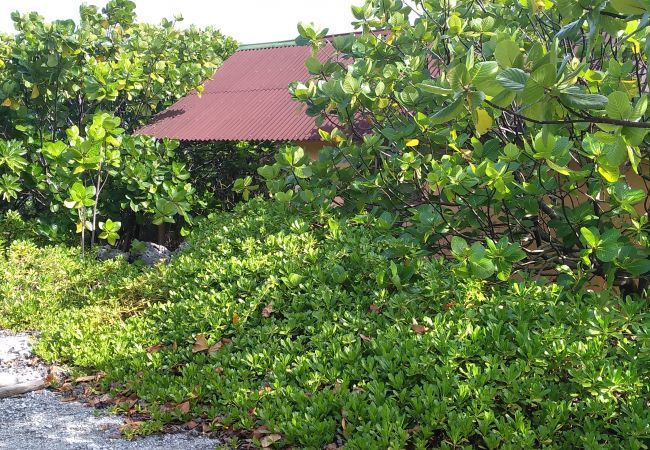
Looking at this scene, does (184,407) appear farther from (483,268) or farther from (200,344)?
(483,268)

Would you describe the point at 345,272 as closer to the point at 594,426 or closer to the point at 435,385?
the point at 435,385

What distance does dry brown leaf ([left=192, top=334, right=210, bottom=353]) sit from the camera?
4.62 m

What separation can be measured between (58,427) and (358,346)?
205cm

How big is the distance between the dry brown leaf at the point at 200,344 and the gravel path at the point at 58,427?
670mm

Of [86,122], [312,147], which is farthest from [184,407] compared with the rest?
[86,122]

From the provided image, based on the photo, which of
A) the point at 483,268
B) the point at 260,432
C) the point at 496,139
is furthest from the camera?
the point at 496,139

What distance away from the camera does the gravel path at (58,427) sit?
154 inches

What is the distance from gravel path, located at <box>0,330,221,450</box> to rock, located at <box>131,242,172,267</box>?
4106mm

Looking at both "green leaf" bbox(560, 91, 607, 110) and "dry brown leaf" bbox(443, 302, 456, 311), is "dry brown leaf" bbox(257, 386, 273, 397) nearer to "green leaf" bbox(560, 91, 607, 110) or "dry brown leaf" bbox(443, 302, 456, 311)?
"dry brown leaf" bbox(443, 302, 456, 311)

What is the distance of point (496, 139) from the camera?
493 cm

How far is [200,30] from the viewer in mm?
11734

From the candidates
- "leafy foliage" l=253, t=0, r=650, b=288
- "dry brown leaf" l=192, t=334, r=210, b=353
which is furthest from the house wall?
"dry brown leaf" l=192, t=334, r=210, b=353

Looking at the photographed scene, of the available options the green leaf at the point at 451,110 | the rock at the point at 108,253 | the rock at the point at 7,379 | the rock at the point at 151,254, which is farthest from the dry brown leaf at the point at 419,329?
the rock at the point at 108,253

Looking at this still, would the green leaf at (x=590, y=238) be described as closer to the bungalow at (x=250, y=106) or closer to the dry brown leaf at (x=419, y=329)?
the dry brown leaf at (x=419, y=329)
